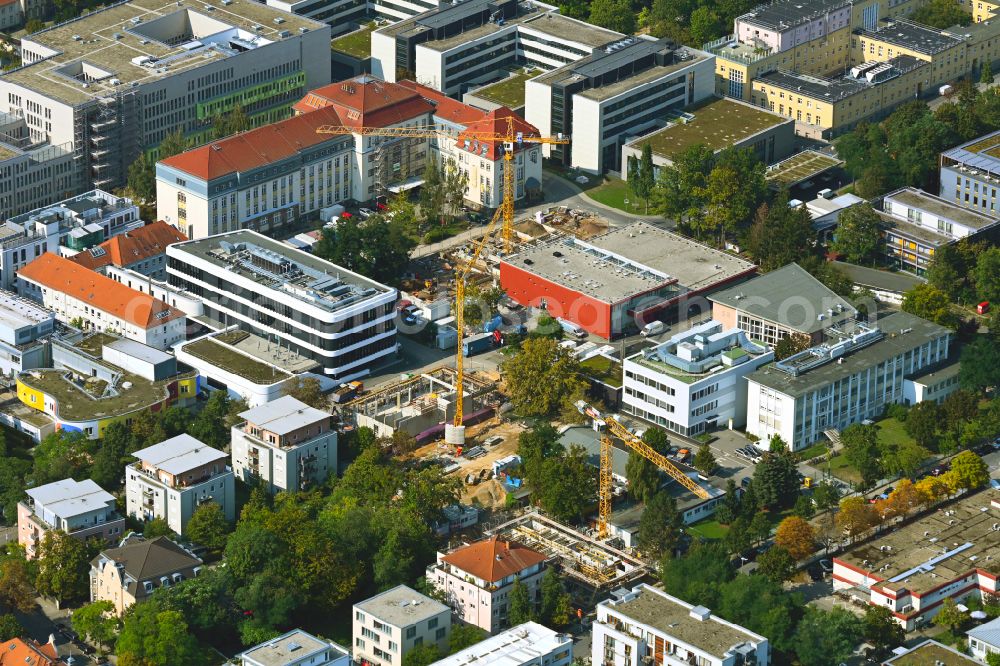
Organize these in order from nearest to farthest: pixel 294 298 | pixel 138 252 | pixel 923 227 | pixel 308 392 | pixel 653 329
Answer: pixel 308 392 < pixel 294 298 < pixel 653 329 < pixel 138 252 < pixel 923 227

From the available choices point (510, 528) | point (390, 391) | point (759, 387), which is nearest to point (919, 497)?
point (759, 387)

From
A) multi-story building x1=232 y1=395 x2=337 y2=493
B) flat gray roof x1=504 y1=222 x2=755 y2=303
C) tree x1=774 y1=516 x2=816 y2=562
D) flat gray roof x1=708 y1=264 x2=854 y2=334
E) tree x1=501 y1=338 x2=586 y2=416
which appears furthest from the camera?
flat gray roof x1=504 y1=222 x2=755 y2=303

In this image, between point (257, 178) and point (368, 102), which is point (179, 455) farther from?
point (368, 102)

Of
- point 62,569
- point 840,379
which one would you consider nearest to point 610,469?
point 840,379

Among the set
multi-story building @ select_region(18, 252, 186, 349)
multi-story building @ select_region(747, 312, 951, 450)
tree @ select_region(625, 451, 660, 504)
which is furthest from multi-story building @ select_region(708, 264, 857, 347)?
multi-story building @ select_region(18, 252, 186, 349)

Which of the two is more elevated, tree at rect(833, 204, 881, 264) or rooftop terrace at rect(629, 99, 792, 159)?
rooftop terrace at rect(629, 99, 792, 159)

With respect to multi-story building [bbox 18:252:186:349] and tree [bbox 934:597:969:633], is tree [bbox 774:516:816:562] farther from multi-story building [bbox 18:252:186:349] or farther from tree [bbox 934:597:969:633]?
multi-story building [bbox 18:252:186:349]
